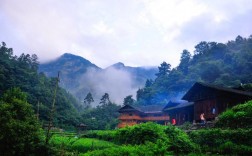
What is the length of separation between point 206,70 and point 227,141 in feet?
189

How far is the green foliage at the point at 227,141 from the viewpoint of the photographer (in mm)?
15117

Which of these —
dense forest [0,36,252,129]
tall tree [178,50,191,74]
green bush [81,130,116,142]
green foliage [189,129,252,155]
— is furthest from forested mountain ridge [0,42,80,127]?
green foliage [189,129,252,155]

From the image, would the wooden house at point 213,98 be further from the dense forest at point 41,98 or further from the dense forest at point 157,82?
the dense forest at point 41,98

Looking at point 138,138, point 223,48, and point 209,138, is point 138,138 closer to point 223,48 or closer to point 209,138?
point 209,138

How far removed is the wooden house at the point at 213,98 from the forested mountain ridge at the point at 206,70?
74.5 ft

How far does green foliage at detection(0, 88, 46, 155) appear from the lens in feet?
47.4

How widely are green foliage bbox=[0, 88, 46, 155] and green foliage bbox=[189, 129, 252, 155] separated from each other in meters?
10.4

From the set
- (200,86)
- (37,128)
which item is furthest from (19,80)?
(37,128)

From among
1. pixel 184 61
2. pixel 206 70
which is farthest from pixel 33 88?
pixel 184 61

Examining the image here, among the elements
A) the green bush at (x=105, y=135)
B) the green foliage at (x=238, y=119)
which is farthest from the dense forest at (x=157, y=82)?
the green foliage at (x=238, y=119)

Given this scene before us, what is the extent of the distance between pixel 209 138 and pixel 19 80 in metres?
58.3

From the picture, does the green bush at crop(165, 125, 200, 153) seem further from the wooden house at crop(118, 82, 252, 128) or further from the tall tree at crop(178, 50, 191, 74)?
the tall tree at crop(178, 50, 191, 74)

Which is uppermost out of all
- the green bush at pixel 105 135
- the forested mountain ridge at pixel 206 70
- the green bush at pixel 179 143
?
A: the forested mountain ridge at pixel 206 70

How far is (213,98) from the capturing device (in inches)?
1314
